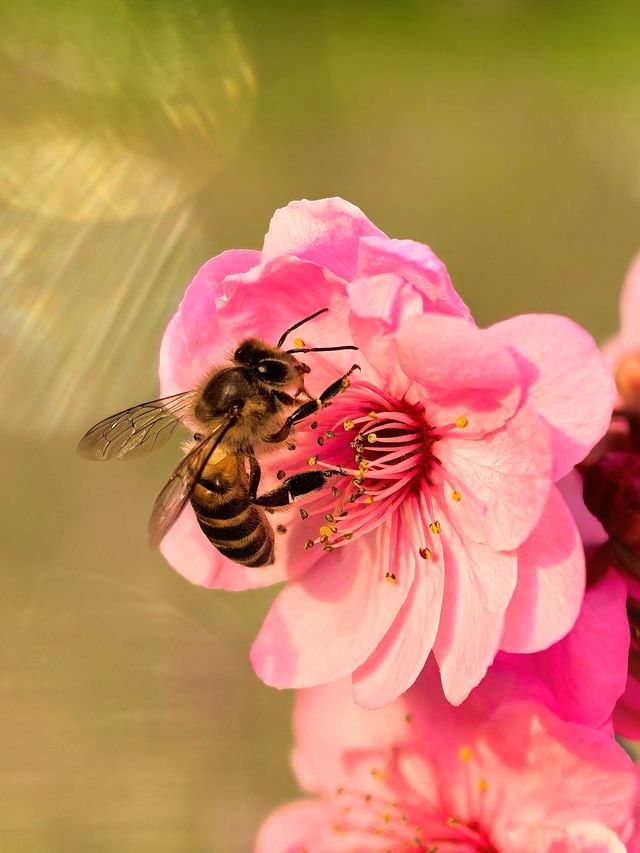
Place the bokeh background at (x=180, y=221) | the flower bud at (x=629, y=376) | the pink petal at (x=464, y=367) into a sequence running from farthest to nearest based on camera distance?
the bokeh background at (x=180, y=221) < the flower bud at (x=629, y=376) < the pink petal at (x=464, y=367)

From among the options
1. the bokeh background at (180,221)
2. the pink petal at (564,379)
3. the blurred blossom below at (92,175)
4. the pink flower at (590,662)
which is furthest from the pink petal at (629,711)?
the blurred blossom below at (92,175)

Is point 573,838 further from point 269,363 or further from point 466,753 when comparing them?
point 269,363

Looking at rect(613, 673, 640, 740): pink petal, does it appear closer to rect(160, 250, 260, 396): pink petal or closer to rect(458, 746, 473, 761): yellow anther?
rect(458, 746, 473, 761): yellow anther

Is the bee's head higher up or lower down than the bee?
higher up

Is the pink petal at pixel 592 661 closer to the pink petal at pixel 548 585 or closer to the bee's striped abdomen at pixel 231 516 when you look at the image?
the pink petal at pixel 548 585

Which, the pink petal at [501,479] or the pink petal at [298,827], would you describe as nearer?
the pink petal at [501,479]

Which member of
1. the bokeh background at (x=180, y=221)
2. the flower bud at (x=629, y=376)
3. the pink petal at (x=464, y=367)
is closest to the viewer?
the pink petal at (x=464, y=367)

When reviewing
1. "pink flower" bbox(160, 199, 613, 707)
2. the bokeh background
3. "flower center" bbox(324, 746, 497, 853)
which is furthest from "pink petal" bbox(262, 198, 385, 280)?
the bokeh background
